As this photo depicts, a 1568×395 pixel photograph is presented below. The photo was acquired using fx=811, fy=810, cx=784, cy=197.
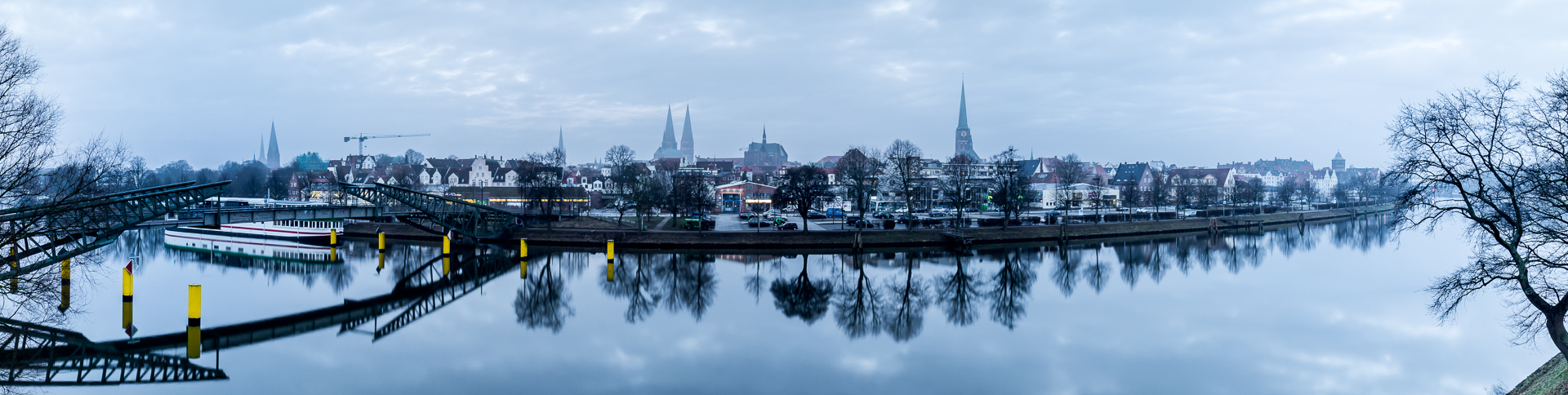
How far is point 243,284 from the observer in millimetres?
29797

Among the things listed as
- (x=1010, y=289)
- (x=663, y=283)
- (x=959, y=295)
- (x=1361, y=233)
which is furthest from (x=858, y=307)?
(x=1361, y=233)

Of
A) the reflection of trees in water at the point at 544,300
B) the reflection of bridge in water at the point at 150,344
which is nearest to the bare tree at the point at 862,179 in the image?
the reflection of trees in water at the point at 544,300

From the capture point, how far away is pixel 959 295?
2780cm

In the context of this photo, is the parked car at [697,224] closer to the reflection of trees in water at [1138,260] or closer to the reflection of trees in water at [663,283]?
the reflection of trees in water at [663,283]

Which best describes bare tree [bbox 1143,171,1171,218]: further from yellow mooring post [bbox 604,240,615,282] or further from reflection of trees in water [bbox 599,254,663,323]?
reflection of trees in water [bbox 599,254,663,323]

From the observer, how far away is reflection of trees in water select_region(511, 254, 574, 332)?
23047mm

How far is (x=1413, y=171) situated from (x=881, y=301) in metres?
15.5

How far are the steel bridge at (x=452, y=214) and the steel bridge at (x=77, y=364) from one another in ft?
66.8

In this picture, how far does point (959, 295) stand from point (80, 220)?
2349 centimetres

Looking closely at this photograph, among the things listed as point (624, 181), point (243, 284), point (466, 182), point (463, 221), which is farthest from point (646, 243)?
point (466, 182)

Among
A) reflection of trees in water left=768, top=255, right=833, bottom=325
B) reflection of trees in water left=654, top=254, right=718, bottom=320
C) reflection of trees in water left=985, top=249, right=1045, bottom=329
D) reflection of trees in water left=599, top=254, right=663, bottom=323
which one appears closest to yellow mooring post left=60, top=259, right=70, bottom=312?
reflection of trees in water left=599, top=254, right=663, bottom=323

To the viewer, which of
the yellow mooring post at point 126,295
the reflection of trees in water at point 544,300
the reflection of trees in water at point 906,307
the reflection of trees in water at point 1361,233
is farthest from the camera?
the reflection of trees in water at point 1361,233

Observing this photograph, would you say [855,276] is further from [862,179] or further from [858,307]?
[862,179]

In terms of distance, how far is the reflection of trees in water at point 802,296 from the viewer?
2416 centimetres
